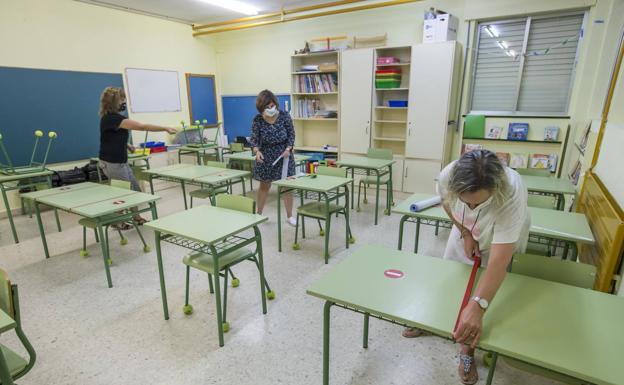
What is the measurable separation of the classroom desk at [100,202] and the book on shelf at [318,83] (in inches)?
146

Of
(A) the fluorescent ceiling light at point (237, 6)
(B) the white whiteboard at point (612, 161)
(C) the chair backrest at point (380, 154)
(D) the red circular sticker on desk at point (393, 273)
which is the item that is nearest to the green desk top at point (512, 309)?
(D) the red circular sticker on desk at point (393, 273)

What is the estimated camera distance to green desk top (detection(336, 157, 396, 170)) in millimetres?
4090

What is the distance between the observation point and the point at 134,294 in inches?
106

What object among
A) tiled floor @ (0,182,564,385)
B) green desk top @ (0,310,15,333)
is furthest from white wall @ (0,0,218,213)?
green desk top @ (0,310,15,333)

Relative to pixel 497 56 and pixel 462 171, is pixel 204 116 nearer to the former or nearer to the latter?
pixel 497 56

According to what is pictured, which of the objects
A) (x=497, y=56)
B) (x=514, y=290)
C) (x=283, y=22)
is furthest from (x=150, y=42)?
(x=514, y=290)

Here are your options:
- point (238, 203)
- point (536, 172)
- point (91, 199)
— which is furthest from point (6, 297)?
point (536, 172)

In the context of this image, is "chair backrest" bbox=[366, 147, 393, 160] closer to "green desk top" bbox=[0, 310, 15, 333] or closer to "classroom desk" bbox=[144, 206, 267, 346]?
"classroom desk" bbox=[144, 206, 267, 346]

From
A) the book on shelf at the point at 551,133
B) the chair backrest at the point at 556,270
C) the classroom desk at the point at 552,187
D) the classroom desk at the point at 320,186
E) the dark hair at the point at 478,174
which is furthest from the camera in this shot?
the book on shelf at the point at 551,133

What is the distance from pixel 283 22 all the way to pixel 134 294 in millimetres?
5139

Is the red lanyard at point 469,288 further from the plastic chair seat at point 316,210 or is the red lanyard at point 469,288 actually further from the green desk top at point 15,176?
the green desk top at point 15,176

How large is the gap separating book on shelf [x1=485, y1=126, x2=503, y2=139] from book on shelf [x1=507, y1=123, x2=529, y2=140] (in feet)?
0.37

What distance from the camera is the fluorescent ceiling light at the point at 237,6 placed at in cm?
505

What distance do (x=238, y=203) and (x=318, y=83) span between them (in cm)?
394
